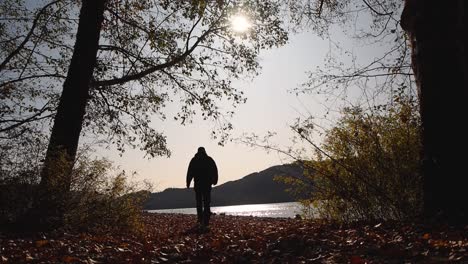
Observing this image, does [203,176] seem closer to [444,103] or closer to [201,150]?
[201,150]

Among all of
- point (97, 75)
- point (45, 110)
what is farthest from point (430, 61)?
point (45, 110)

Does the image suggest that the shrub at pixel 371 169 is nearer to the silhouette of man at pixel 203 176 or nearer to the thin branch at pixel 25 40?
the silhouette of man at pixel 203 176

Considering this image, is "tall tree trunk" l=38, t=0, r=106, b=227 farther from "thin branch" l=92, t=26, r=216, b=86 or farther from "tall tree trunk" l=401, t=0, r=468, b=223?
"tall tree trunk" l=401, t=0, r=468, b=223

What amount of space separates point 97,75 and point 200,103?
399 centimetres

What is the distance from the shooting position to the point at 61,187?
752 centimetres

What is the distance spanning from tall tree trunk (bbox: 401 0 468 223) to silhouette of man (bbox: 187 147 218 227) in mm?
6689

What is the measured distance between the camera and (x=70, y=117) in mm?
9055

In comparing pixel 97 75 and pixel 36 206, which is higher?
pixel 97 75

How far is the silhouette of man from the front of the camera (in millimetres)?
11148

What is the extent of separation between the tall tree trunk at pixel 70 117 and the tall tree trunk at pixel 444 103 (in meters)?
7.00

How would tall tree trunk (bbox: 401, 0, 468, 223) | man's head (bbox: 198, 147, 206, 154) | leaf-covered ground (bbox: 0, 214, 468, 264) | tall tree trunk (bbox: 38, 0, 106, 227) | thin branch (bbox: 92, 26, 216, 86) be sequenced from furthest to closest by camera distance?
thin branch (bbox: 92, 26, 216, 86)
man's head (bbox: 198, 147, 206, 154)
tall tree trunk (bbox: 38, 0, 106, 227)
tall tree trunk (bbox: 401, 0, 468, 223)
leaf-covered ground (bbox: 0, 214, 468, 264)

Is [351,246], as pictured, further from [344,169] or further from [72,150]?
[72,150]

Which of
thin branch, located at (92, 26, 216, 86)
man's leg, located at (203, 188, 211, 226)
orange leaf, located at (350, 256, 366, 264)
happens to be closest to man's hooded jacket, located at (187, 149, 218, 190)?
man's leg, located at (203, 188, 211, 226)

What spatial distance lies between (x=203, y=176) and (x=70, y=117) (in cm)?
421
